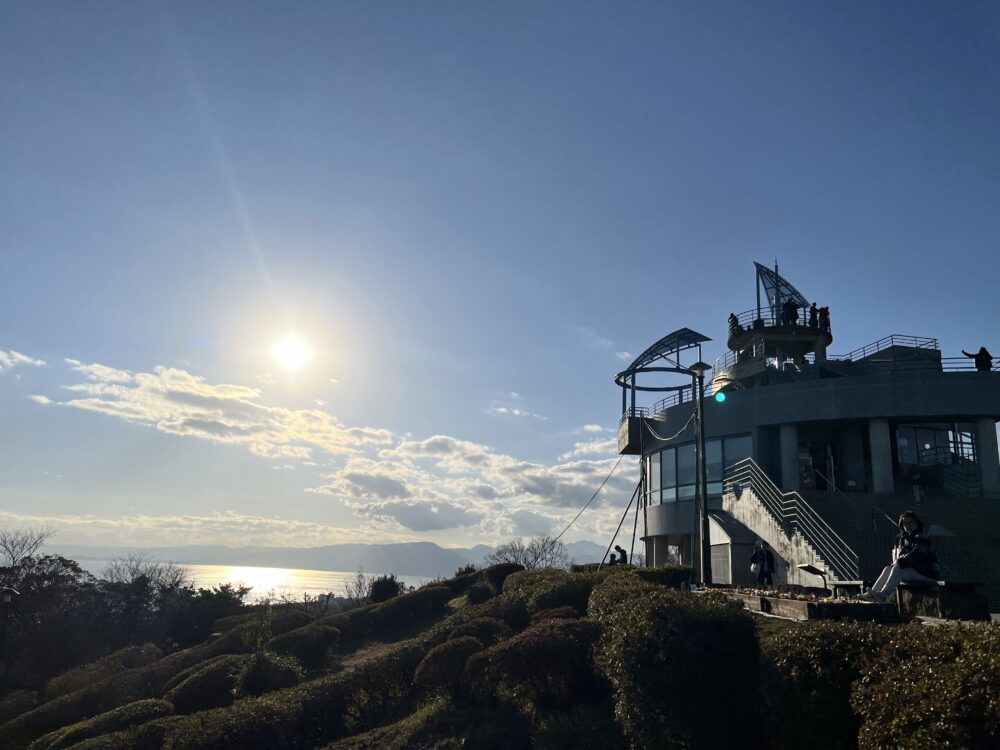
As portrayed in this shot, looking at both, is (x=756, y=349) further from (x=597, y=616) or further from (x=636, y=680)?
(x=636, y=680)

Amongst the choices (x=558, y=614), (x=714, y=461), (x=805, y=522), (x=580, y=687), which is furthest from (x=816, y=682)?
(x=714, y=461)

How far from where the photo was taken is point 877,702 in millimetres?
6566

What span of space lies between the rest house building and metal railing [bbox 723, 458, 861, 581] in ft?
0.18

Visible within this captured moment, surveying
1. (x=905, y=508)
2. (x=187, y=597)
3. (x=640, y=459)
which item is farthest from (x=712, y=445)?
(x=187, y=597)

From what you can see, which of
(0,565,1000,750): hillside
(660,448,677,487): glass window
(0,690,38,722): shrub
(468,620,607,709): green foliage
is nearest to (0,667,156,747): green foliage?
(0,565,1000,750): hillside

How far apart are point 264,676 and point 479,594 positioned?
9.80 m

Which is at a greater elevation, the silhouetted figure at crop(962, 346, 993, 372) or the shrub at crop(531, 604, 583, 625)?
the silhouetted figure at crop(962, 346, 993, 372)

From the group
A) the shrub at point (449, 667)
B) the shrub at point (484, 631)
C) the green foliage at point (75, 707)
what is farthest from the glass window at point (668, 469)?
the green foliage at point (75, 707)

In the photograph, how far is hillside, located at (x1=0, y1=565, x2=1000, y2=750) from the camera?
6.56m

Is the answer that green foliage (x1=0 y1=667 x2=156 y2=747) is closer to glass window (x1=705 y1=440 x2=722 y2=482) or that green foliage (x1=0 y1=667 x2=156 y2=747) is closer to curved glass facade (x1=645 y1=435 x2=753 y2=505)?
curved glass facade (x1=645 y1=435 x2=753 y2=505)

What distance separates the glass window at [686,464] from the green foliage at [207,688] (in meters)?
18.2

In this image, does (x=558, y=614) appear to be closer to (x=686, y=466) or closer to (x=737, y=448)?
(x=737, y=448)

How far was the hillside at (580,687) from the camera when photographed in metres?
6.56

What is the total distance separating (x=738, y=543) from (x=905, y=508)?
480 cm
